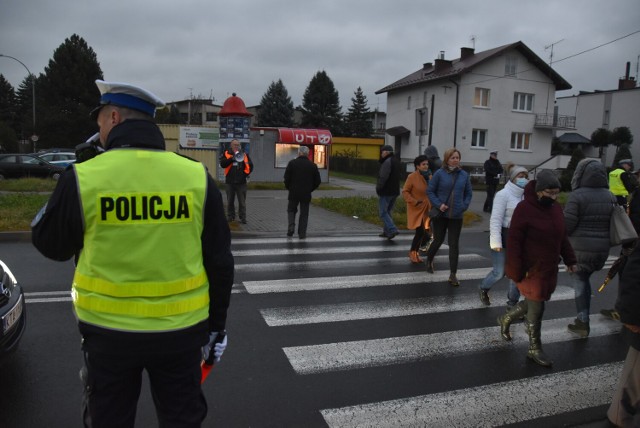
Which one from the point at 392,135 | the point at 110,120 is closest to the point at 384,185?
the point at 110,120

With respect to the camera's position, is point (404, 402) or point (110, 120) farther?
point (404, 402)

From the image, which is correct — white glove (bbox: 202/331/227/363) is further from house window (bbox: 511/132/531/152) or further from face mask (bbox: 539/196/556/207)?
house window (bbox: 511/132/531/152)

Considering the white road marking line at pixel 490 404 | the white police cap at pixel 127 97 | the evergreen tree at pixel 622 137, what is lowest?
the white road marking line at pixel 490 404

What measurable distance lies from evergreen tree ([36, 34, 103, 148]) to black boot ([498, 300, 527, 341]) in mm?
50485

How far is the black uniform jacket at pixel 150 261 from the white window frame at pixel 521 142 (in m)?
38.5

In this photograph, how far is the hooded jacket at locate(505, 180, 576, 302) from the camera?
440cm

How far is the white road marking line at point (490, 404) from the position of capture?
346 cm

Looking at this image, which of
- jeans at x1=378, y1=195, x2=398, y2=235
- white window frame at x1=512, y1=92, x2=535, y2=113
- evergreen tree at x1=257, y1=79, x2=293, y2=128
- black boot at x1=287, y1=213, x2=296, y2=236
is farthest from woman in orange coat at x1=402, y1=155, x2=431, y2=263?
evergreen tree at x1=257, y1=79, x2=293, y2=128

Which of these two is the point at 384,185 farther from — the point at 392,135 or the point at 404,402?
the point at 392,135

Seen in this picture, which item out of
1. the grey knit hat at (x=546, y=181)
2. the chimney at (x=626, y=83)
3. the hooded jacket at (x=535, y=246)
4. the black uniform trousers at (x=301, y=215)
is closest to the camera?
the grey knit hat at (x=546, y=181)

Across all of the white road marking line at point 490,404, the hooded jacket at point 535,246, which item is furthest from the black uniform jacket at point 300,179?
the white road marking line at point 490,404

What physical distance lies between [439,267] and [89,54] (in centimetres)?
5496

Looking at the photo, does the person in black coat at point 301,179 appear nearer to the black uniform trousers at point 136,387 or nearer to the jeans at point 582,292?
the jeans at point 582,292

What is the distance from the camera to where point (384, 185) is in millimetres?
10133
